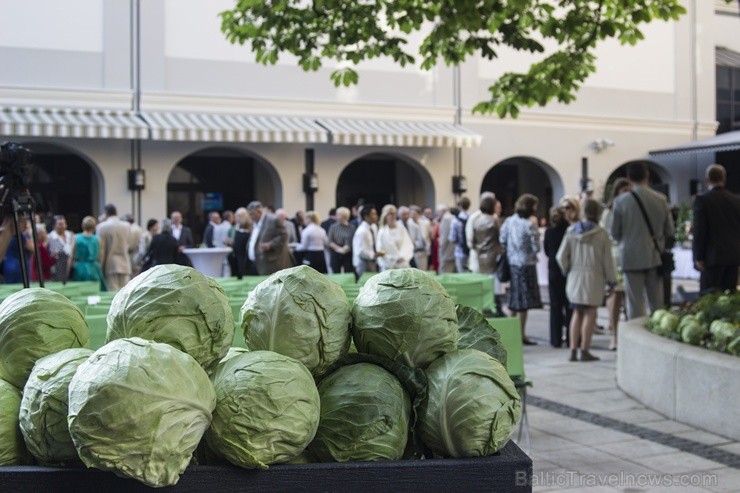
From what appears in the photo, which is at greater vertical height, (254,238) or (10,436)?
(254,238)

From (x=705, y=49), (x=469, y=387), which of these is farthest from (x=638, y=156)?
(x=469, y=387)

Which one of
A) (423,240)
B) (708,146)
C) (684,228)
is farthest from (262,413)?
(708,146)

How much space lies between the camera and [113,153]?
19672 millimetres

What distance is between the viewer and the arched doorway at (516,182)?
27719mm

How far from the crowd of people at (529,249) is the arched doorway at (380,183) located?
8.56m

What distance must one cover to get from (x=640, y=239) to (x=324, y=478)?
793 centimetres

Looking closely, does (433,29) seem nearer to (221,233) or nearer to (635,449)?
(635,449)

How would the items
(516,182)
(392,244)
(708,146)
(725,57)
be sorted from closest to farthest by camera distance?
(392,244), (708,146), (725,57), (516,182)

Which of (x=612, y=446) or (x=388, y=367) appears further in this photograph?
(x=612, y=446)

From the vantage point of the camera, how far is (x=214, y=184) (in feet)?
77.6

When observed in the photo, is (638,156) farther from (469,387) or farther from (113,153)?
(469,387)

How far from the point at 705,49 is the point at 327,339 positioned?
27788 mm

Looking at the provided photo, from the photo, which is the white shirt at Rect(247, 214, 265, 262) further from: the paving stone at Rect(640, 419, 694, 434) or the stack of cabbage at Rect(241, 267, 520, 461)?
the stack of cabbage at Rect(241, 267, 520, 461)

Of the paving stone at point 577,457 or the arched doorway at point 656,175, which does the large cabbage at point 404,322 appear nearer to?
the paving stone at point 577,457
